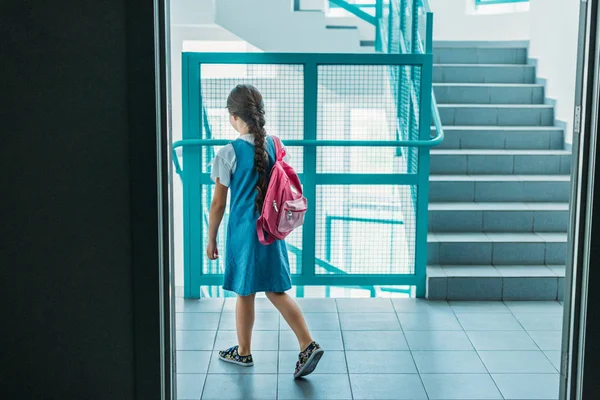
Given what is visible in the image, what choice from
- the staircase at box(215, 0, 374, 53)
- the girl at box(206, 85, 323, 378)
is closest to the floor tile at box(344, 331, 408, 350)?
the girl at box(206, 85, 323, 378)

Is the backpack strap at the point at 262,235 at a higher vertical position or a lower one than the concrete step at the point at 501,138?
lower

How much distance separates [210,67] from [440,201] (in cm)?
203

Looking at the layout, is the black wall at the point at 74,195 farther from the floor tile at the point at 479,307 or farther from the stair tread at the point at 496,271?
the stair tread at the point at 496,271

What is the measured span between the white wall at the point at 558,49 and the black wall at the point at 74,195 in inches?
181

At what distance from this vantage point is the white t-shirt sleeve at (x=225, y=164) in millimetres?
3789

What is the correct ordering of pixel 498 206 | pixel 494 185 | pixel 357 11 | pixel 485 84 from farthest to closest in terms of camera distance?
pixel 357 11, pixel 485 84, pixel 494 185, pixel 498 206

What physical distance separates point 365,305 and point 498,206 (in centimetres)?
141

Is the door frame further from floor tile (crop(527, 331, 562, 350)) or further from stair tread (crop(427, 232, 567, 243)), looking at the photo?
stair tread (crop(427, 232, 567, 243))

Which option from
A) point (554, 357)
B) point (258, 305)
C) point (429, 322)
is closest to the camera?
point (554, 357)

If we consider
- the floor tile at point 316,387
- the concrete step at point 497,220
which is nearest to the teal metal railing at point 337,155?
the concrete step at point 497,220

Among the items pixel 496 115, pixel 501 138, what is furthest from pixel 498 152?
pixel 496 115

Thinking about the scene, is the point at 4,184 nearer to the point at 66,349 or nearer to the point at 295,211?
the point at 66,349

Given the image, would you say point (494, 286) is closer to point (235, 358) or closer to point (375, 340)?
point (375, 340)

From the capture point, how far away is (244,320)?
3934mm
